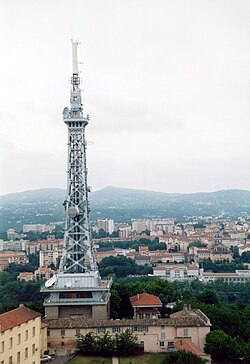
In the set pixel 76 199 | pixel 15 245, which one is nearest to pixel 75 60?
pixel 76 199

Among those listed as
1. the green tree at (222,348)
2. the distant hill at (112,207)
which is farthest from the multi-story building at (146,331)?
the distant hill at (112,207)

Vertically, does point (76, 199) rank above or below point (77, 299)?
above

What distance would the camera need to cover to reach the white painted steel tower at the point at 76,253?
1088 centimetres

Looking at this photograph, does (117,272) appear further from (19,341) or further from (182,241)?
(19,341)

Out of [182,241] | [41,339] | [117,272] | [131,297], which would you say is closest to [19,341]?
[41,339]

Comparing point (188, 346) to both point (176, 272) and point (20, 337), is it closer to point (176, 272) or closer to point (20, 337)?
point (20, 337)

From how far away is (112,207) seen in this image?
99000mm

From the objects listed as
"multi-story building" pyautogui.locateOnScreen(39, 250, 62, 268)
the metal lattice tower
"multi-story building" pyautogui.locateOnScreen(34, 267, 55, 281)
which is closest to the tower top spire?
the metal lattice tower

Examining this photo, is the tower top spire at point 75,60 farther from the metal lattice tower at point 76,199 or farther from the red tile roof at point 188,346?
the red tile roof at point 188,346

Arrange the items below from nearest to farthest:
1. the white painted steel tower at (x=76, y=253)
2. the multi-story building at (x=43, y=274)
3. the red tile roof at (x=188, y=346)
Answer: the red tile roof at (x=188, y=346), the white painted steel tower at (x=76, y=253), the multi-story building at (x=43, y=274)

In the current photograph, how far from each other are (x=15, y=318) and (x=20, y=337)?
280mm

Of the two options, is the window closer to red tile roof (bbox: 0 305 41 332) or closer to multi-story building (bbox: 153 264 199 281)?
red tile roof (bbox: 0 305 41 332)

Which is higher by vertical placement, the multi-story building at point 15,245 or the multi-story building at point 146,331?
the multi-story building at point 15,245

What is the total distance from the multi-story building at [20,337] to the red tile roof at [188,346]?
231cm
